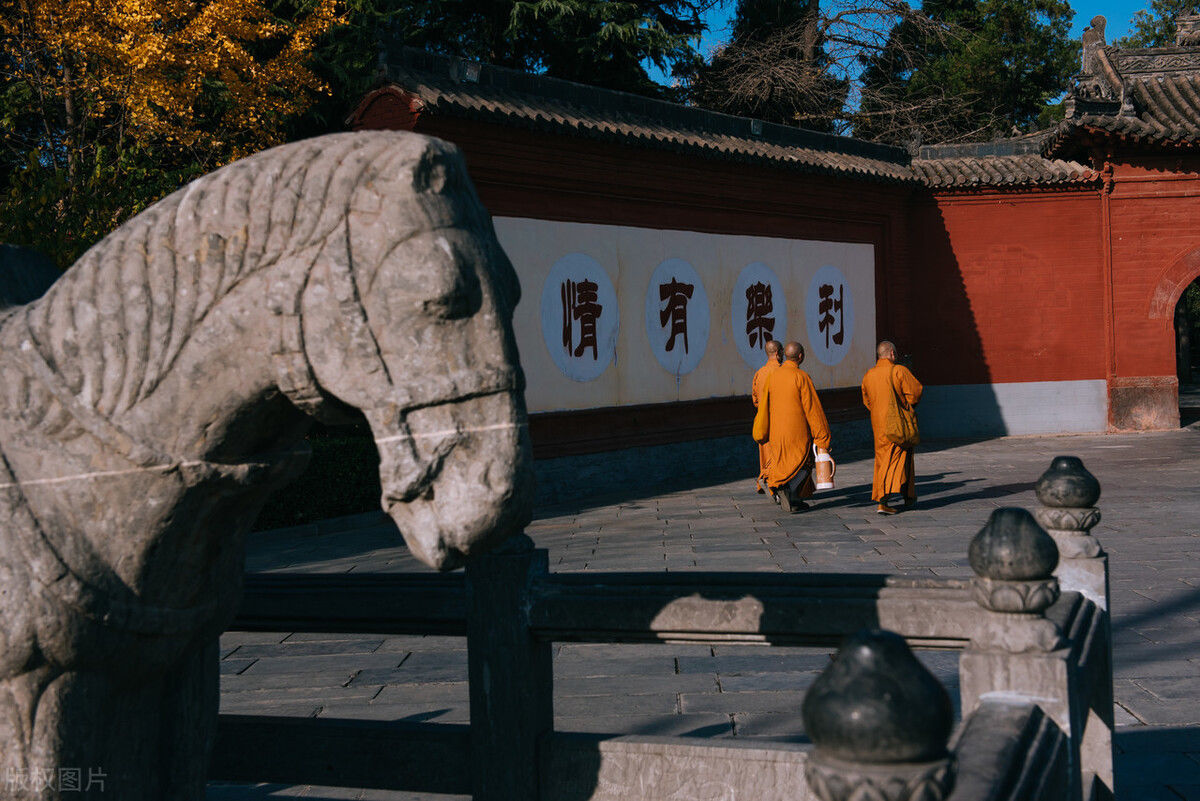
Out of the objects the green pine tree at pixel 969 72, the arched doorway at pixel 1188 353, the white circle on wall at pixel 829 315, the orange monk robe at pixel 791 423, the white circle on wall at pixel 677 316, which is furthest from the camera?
the green pine tree at pixel 969 72

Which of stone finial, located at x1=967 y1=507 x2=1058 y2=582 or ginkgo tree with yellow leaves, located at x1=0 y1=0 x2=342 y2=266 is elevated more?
ginkgo tree with yellow leaves, located at x1=0 y1=0 x2=342 y2=266

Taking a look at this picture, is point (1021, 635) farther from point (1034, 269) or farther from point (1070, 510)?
point (1034, 269)

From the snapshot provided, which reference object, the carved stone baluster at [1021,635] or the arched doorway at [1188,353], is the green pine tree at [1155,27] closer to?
the arched doorway at [1188,353]

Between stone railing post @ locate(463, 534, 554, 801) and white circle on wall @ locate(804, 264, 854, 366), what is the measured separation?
39.9ft

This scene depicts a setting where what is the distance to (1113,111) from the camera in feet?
49.2

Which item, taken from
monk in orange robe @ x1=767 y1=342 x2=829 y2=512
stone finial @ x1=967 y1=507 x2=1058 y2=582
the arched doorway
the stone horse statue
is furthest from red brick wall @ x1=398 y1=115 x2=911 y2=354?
the stone horse statue

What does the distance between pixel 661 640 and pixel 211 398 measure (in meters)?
1.19

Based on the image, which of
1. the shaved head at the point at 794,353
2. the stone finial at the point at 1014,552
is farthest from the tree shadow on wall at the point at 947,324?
the stone finial at the point at 1014,552

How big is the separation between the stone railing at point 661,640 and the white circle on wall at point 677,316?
372 inches

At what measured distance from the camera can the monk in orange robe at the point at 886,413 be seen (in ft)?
30.5

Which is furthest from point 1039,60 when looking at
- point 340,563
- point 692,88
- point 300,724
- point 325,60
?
point 300,724

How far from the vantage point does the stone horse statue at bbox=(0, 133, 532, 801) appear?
4.36ft

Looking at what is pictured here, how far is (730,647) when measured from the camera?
187 inches

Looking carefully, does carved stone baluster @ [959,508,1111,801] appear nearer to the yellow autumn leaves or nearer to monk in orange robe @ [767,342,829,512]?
monk in orange robe @ [767,342,829,512]
